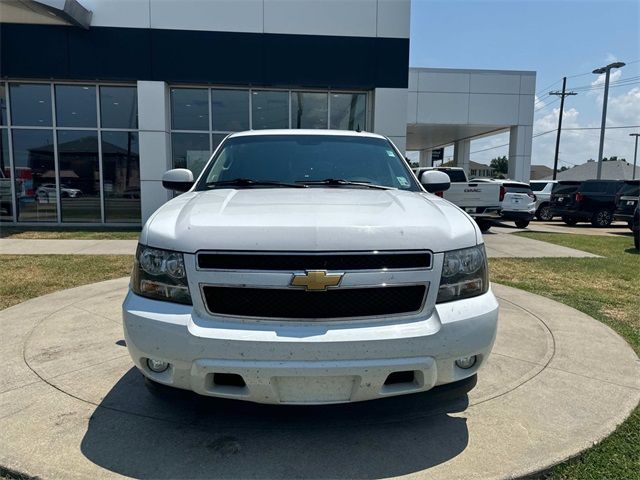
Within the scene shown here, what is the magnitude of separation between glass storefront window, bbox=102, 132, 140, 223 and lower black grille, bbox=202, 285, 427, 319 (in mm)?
11767

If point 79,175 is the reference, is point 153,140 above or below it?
above

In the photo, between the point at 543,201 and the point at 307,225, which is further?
the point at 543,201

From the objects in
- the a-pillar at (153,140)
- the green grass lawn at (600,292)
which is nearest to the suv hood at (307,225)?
the green grass lawn at (600,292)

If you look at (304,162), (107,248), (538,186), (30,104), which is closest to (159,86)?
(30,104)

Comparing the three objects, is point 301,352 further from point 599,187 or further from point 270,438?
point 599,187

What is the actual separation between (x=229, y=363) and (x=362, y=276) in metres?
0.76

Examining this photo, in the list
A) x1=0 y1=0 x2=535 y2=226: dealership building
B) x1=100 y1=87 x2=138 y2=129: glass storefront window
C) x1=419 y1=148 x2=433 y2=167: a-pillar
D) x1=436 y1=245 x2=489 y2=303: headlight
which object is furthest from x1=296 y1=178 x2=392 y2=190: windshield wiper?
x1=419 y1=148 x2=433 y2=167: a-pillar

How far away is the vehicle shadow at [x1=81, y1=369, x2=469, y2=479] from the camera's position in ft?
7.70

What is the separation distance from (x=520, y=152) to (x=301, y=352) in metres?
23.5

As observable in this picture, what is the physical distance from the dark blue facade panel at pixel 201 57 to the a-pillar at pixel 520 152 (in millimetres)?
12656

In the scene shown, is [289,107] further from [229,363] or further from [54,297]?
[229,363]

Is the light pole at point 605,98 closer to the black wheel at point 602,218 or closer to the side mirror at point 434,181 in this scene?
the black wheel at point 602,218

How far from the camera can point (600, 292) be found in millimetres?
6148

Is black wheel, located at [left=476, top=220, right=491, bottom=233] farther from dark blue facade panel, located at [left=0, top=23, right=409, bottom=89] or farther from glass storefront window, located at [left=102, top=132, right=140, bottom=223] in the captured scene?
glass storefront window, located at [left=102, top=132, right=140, bottom=223]
